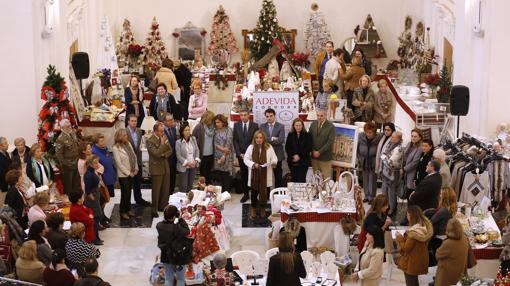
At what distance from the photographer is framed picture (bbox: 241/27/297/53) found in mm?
24547

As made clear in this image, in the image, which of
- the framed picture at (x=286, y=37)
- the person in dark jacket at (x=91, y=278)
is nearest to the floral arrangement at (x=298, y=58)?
the framed picture at (x=286, y=37)

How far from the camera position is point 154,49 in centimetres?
2403

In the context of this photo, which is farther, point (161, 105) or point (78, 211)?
point (161, 105)

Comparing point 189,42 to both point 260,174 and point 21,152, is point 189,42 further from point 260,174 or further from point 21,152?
Answer: point 21,152

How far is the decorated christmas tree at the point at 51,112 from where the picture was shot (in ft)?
50.1

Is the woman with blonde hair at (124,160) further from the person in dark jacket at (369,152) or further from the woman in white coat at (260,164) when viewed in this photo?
the person in dark jacket at (369,152)

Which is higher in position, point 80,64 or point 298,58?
point 298,58

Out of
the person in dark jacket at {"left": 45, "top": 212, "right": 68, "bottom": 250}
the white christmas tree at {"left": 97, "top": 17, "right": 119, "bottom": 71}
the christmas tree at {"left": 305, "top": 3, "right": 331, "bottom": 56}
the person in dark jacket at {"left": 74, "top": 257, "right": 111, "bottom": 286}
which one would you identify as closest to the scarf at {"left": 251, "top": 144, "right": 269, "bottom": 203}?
the person in dark jacket at {"left": 45, "top": 212, "right": 68, "bottom": 250}

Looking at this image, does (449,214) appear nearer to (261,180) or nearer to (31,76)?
(261,180)

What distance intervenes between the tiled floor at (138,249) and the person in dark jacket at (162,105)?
2457 mm

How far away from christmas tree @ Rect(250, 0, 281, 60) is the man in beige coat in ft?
30.9

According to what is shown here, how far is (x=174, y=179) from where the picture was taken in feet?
50.6

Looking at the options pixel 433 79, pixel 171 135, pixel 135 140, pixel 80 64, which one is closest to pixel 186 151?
pixel 171 135

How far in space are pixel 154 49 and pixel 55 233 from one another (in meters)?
13.2
